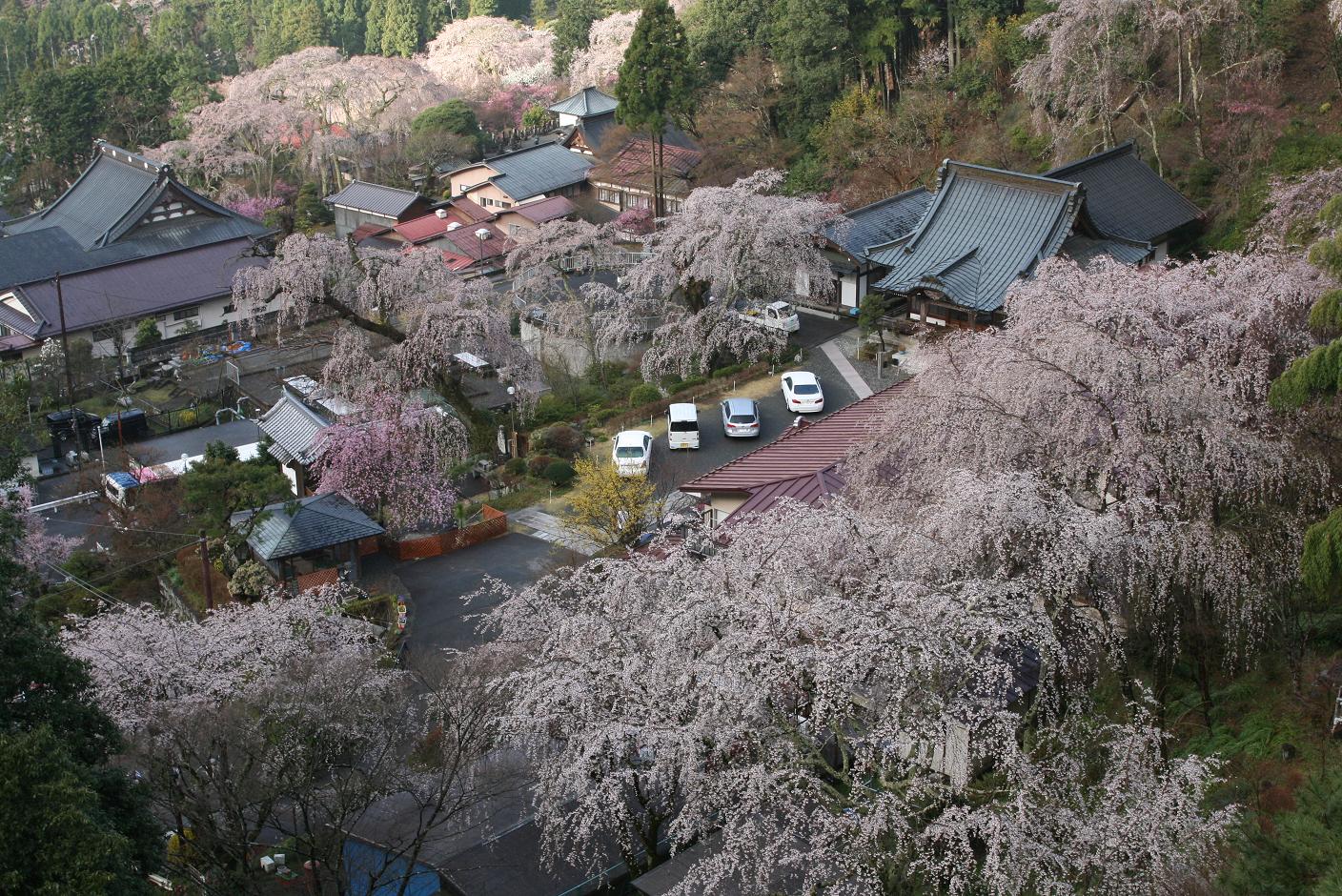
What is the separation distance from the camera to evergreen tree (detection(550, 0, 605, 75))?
2425 inches

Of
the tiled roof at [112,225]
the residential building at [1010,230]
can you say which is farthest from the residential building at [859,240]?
the tiled roof at [112,225]

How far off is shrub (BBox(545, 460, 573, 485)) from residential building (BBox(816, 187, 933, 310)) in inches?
355

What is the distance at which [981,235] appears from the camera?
2934 cm

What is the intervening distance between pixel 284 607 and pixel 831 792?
25.6 feet

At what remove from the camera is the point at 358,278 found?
1063 inches

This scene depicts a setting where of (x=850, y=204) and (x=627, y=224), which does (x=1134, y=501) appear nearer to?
(x=850, y=204)

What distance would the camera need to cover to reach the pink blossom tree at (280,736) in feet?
42.1

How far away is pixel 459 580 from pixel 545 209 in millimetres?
23879

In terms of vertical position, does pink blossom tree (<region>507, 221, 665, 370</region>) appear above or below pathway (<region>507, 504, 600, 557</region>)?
above

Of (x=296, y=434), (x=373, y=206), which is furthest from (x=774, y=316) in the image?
(x=373, y=206)

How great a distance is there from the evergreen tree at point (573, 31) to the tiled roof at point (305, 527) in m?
43.7

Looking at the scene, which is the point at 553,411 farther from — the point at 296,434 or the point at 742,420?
the point at 296,434

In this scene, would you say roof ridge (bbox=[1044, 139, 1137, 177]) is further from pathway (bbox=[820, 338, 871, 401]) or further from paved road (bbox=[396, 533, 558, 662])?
paved road (bbox=[396, 533, 558, 662])

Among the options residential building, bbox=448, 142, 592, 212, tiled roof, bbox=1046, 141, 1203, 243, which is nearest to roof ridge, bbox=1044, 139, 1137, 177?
tiled roof, bbox=1046, 141, 1203, 243
